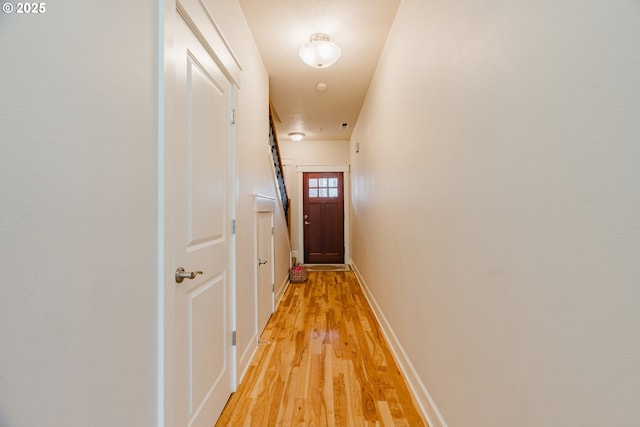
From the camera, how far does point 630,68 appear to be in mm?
539

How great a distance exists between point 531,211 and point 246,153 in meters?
1.87

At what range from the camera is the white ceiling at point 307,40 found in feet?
7.09

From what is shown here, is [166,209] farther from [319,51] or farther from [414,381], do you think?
[319,51]

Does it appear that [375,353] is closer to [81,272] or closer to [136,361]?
[136,361]

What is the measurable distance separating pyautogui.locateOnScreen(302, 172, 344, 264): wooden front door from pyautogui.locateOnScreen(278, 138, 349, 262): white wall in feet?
0.65

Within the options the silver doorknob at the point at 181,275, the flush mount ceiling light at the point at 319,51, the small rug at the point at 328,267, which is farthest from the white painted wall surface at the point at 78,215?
the small rug at the point at 328,267

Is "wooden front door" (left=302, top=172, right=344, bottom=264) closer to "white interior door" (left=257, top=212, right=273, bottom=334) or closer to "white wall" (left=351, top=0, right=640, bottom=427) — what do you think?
"white interior door" (left=257, top=212, right=273, bottom=334)

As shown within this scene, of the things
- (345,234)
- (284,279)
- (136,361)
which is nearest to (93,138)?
(136,361)

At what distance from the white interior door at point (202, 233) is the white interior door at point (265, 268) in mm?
813

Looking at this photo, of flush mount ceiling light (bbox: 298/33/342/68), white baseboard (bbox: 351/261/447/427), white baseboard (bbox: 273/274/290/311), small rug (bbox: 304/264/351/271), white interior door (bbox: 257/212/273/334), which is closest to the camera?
white baseboard (bbox: 351/261/447/427)

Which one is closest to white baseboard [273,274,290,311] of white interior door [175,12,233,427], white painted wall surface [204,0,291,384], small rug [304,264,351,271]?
white painted wall surface [204,0,291,384]

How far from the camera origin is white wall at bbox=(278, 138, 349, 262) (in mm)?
6094

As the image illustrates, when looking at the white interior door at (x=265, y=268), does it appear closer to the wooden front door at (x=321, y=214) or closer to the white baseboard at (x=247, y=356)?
the white baseboard at (x=247, y=356)

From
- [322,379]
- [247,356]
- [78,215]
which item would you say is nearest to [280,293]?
[247,356]
